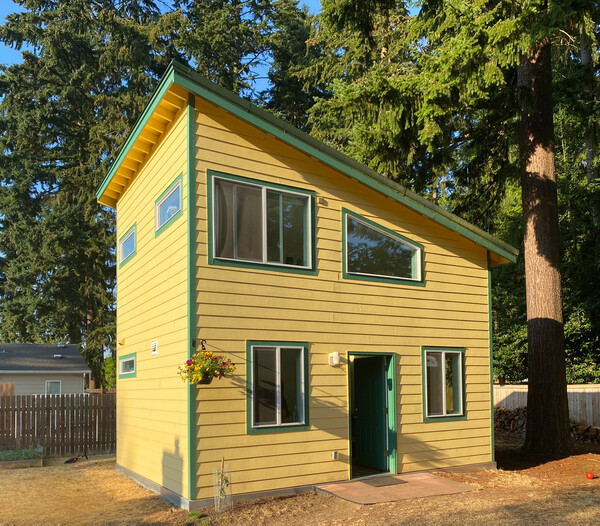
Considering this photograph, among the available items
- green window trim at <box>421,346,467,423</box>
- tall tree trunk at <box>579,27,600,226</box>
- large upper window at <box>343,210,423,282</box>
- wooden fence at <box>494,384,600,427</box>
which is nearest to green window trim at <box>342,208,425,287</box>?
large upper window at <box>343,210,423,282</box>

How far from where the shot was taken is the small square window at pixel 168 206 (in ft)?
30.8

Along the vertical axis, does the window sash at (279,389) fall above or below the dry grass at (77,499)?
above

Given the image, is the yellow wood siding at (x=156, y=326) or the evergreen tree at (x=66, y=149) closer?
the yellow wood siding at (x=156, y=326)

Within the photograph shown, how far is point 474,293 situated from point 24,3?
31.8 m

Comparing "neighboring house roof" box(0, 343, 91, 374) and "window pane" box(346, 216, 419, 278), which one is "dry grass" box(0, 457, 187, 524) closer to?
"window pane" box(346, 216, 419, 278)

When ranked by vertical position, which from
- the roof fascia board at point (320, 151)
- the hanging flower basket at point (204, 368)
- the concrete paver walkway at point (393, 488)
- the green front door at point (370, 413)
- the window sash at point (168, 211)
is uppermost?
the roof fascia board at point (320, 151)

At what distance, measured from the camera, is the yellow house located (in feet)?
28.8

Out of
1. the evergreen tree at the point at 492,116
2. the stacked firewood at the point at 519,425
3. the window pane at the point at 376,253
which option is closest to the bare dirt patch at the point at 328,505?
the evergreen tree at the point at 492,116

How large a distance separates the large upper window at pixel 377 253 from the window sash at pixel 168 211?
2.78 metres

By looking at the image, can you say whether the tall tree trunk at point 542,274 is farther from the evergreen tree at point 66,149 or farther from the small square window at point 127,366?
the evergreen tree at point 66,149

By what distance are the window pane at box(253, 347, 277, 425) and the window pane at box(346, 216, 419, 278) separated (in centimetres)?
221

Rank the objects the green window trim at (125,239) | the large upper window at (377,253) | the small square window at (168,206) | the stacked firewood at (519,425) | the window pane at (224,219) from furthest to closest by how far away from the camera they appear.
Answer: the stacked firewood at (519,425) < the green window trim at (125,239) < the large upper window at (377,253) < the small square window at (168,206) < the window pane at (224,219)

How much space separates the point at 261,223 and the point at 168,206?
156 cm

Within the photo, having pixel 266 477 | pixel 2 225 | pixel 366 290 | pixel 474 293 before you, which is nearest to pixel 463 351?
pixel 474 293
